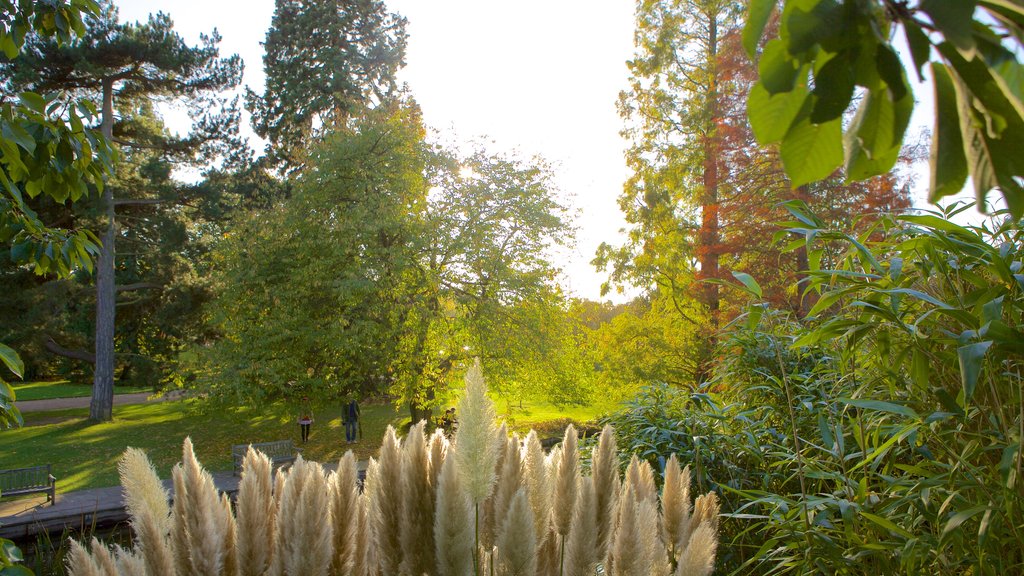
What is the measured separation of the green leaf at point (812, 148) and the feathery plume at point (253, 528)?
1.49m

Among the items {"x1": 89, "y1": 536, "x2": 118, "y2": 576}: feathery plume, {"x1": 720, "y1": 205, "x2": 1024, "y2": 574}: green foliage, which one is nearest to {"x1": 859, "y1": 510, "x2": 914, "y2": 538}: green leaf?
{"x1": 720, "y1": 205, "x2": 1024, "y2": 574}: green foliage

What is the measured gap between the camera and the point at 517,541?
1.42 m

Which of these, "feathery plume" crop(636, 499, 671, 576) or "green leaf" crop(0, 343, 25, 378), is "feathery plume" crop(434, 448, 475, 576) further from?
"green leaf" crop(0, 343, 25, 378)

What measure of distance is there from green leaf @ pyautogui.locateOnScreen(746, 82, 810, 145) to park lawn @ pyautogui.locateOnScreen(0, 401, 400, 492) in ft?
48.9

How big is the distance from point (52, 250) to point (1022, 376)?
345 cm

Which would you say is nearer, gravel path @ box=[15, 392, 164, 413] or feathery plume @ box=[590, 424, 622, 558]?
feathery plume @ box=[590, 424, 622, 558]

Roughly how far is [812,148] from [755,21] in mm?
146

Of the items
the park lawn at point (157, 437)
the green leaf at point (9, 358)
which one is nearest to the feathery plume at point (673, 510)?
the green leaf at point (9, 358)

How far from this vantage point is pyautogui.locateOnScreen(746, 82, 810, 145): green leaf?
2.15ft

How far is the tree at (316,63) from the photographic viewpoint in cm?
2358

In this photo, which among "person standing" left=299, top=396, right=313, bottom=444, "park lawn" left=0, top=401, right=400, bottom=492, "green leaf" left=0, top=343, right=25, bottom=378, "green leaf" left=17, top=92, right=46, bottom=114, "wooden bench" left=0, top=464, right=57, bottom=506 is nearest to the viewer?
"green leaf" left=0, top=343, right=25, bottom=378

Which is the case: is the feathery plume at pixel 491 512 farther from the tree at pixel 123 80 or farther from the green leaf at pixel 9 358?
the tree at pixel 123 80

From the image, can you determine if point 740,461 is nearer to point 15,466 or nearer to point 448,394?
point 448,394

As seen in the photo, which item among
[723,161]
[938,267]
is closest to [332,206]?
[723,161]
